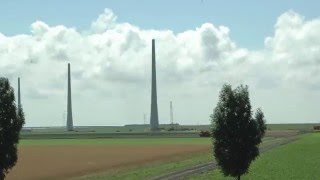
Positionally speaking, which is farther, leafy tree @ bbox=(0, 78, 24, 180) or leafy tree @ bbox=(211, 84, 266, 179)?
leafy tree @ bbox=(211, 84, 266, 179)

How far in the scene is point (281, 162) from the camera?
5788cm

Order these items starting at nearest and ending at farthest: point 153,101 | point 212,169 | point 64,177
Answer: point 64,177 → point 212,169 → point 153,101

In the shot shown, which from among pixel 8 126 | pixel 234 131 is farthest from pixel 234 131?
pixel 8 126

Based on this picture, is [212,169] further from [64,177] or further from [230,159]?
[230,159]

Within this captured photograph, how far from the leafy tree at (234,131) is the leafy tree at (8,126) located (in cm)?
1091

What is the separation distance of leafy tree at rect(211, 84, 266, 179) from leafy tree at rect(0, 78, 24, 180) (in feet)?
→ 35.8

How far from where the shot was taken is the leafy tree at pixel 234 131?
111 feet

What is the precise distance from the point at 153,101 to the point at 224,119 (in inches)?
6386

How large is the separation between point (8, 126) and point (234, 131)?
40.3 feet

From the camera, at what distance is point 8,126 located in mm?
30891

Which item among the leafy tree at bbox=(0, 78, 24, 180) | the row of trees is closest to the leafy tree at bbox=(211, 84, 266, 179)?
the row of trees

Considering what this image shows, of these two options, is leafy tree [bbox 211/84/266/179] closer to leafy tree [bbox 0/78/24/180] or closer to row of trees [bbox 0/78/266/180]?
row of trees [bbox 0/78/266/180]

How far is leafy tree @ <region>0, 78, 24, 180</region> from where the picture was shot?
1201 inches

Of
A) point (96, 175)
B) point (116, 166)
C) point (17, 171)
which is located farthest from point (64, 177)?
point (116, 166)
